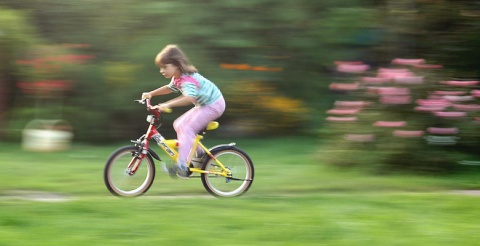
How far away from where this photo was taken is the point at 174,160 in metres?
7.49

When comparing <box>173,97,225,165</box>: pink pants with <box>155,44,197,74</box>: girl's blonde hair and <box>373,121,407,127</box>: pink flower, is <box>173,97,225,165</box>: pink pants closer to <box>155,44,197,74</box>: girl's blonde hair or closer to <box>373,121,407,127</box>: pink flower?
<box>155,44,197,74</box>: girl's blonde hair

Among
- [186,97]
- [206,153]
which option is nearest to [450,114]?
[206,153]

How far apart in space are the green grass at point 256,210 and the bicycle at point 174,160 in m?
0.19

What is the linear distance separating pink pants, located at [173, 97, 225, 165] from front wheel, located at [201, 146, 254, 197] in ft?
0.89

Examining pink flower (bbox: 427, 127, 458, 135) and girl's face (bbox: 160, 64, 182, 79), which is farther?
pink flower (bbox: 427, 127, 458, 135)

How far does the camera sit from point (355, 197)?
744 cm

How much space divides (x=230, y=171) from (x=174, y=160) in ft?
1.93

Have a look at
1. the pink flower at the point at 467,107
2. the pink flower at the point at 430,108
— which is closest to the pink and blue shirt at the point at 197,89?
the pink flower at the point at 430,108

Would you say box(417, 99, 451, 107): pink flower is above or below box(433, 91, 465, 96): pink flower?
below

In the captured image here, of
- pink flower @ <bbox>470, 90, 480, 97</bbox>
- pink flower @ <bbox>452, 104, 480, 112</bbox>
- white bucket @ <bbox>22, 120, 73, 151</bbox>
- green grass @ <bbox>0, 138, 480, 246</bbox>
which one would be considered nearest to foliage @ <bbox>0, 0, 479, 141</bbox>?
white bucket @ <bbox>22, 120, 73, 151</bbox>

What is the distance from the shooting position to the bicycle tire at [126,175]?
24.0ft

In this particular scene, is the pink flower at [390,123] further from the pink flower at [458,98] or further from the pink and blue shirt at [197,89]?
the pink and blue shirt at [197,89]

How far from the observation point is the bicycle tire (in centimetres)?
731

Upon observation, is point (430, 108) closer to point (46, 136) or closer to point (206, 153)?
point (206, 153)
